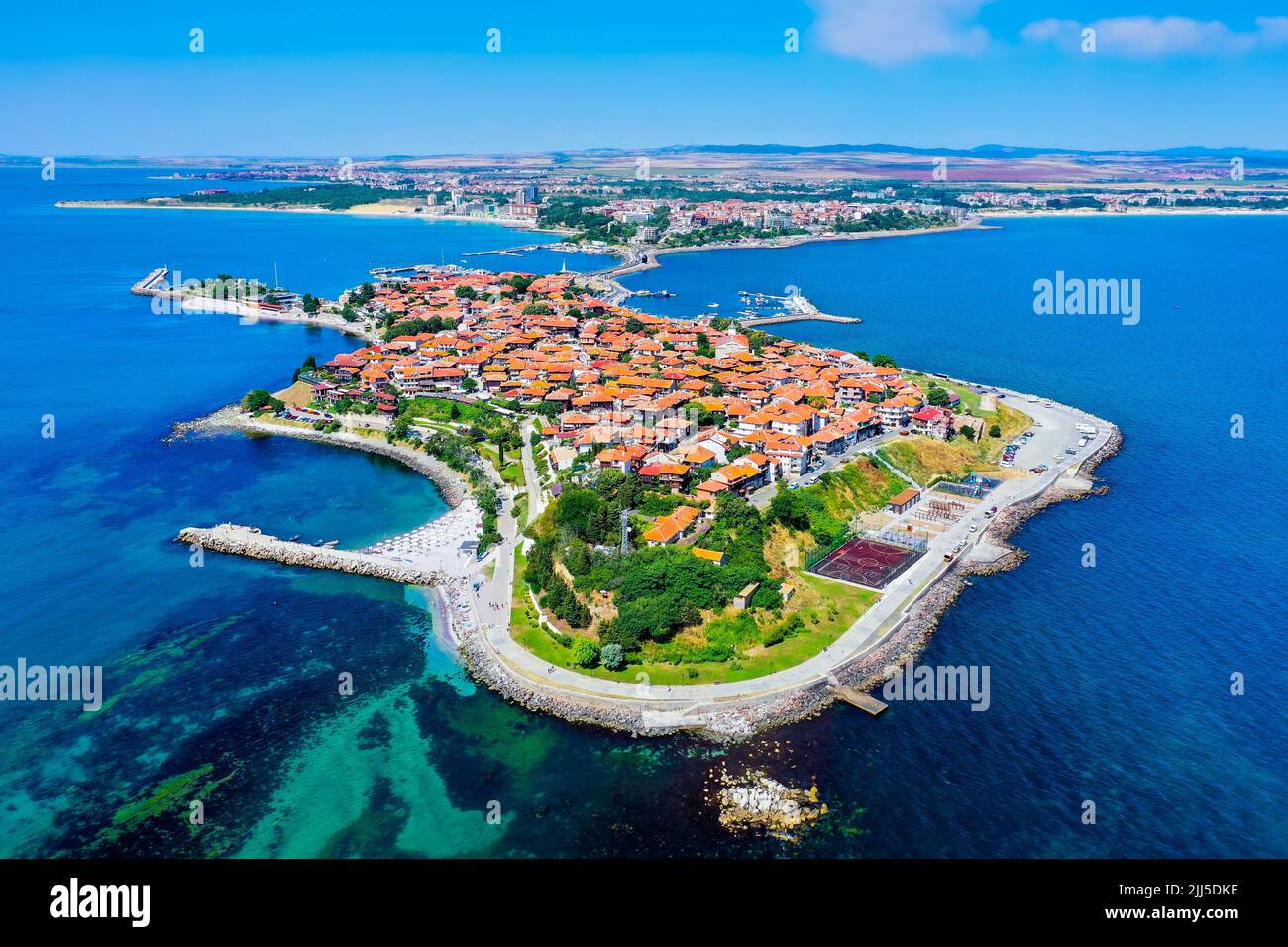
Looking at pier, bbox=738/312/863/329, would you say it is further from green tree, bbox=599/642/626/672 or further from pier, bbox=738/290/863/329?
green tree, bbox=599/642/626/672

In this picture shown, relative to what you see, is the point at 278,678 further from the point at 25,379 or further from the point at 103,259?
the point at 103,259

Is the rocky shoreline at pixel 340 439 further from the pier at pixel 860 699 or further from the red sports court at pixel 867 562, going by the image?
the pier at pixel 860 699

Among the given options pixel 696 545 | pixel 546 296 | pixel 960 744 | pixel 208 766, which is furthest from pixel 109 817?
pixel 546 296

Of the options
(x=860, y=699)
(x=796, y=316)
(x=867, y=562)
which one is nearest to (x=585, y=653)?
(x=860, y=699)

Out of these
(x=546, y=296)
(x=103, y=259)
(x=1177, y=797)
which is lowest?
(x=1177, y=797)

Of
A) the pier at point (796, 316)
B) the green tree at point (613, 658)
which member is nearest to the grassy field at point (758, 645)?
the green tree at point (613, 658)

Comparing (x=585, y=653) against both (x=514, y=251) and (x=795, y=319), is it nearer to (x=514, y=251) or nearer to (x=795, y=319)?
(x=795, y=319)
